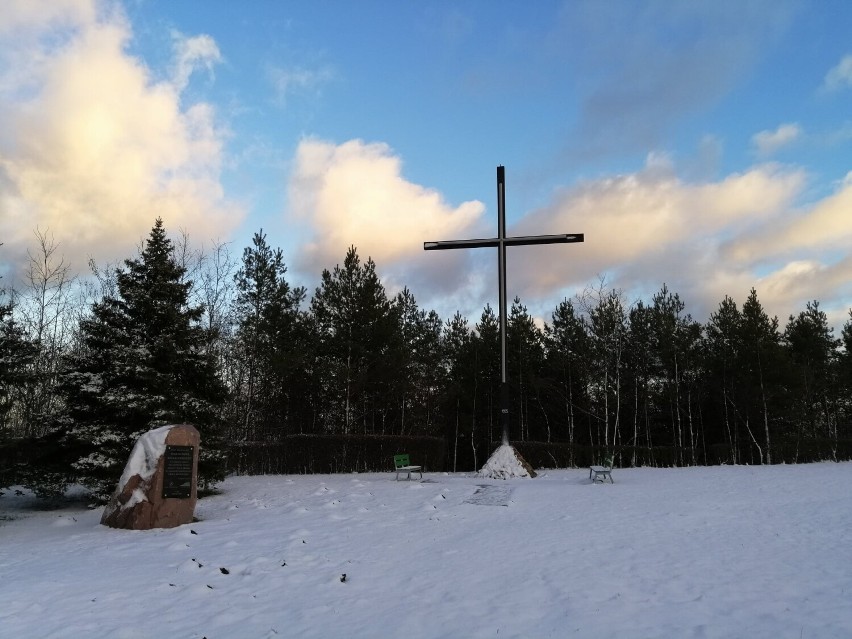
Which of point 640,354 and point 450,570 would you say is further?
point 640,354

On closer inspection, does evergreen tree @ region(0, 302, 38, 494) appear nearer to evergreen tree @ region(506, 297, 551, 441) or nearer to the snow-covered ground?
the snow-covered ground

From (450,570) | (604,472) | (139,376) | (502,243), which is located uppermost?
(502,243)

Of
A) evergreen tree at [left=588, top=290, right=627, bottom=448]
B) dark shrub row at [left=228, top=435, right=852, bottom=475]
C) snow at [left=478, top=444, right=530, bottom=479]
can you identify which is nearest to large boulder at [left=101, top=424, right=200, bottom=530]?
snow at [left=478, top=444, right=530, bottom=479]

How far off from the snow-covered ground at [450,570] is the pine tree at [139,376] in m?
1.55

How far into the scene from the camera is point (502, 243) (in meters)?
18.5

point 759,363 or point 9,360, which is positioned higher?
point 759,363

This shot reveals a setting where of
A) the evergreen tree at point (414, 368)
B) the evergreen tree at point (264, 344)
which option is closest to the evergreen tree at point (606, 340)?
the evergreen tree at point (414, 368)

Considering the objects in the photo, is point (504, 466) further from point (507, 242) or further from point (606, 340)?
point (606, 340)

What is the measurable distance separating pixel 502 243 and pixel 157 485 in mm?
12644

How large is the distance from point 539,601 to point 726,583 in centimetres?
198

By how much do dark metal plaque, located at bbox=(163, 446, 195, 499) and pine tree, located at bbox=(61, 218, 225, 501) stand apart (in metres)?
2.74

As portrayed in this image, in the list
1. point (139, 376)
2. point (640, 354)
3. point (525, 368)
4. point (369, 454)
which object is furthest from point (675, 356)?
point (139, 376)

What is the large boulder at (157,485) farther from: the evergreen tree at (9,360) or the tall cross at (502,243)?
the tall cross at (502,243)

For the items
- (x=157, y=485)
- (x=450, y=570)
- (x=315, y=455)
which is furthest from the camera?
(x=315, y=455)
